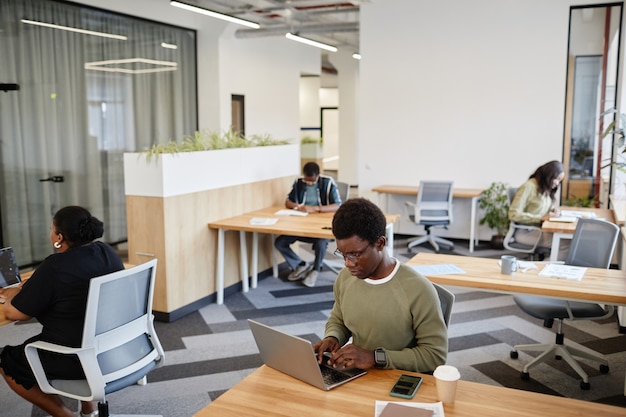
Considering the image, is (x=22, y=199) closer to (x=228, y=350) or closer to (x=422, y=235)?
(x=228, y=350)

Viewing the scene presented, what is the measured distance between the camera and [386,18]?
8.16 meters

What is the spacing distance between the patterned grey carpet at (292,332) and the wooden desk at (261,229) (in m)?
0.24

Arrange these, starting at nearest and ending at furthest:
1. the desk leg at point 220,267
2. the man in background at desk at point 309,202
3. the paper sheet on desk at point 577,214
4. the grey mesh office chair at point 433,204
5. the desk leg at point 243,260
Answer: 1. the desk leg at point 220,267
2. the desk leg at point 243,260
3. the paper sheet on desk at point 577,214
4. the man in background at desk at point 309,202
5. the grey mesh office chair at point 433,204

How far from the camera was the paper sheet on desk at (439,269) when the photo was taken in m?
3.58

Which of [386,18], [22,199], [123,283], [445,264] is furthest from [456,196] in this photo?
[123,283]

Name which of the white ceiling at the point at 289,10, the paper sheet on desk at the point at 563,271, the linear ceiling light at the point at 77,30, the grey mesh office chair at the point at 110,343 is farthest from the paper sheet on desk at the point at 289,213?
the white ceiling at the point at 289,10

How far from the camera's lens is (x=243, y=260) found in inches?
225

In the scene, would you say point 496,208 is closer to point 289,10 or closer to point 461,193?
point 461,193

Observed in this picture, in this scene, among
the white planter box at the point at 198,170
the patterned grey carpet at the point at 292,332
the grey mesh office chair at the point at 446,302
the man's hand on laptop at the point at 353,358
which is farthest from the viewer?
the white planter box at the point at 198,170

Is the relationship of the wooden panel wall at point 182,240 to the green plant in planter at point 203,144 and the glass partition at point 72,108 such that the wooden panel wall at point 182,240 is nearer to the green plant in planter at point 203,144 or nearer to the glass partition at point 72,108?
the green plant in planter at point 203,144

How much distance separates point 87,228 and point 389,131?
6080 mm

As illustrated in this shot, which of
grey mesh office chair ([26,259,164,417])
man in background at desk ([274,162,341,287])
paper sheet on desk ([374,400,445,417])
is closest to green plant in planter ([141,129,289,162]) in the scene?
man in background at desk ([274,162,341,287])

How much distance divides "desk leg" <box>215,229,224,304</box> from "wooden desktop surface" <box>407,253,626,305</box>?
2339 millimetres

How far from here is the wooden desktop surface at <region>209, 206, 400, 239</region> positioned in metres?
5.02
